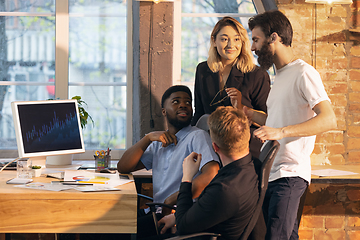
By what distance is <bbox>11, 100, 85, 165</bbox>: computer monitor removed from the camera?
6.94 ft

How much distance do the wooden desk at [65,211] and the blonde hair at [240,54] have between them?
4.15 feet

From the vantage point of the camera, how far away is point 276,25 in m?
1.93

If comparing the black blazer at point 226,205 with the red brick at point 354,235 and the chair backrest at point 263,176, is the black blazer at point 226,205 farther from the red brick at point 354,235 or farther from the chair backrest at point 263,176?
the red brick at point 354,235

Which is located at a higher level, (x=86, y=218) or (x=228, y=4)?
(x=228, y=4)

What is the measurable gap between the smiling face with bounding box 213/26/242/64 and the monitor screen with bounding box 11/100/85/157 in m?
1.11

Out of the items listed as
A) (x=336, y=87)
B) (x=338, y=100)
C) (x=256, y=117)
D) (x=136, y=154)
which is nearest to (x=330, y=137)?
(x=338, y=100)

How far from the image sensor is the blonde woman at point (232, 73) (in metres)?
2.44

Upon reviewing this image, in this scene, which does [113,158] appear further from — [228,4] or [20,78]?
[228,4]

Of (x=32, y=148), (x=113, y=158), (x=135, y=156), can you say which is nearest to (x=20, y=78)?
(x=113, y=158)

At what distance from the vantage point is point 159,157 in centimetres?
227

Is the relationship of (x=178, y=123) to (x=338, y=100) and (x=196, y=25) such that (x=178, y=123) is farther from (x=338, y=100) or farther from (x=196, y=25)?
(x=338, y=100)

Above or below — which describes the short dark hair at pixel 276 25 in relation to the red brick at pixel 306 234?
above

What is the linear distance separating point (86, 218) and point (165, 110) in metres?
0.90

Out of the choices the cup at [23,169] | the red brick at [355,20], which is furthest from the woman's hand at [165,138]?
the red brick at [355,20]
